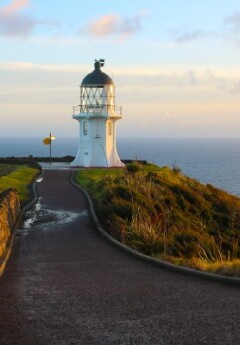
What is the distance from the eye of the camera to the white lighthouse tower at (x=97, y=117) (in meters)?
41.4

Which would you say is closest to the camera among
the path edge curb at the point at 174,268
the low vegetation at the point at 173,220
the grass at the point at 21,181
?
the path edge curb at the point at 174,268

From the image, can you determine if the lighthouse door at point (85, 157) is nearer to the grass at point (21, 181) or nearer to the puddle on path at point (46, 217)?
the grass at point (21, 181)

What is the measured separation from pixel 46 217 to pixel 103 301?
9.19 m

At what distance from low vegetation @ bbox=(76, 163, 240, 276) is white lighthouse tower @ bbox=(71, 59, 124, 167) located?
31.6ft

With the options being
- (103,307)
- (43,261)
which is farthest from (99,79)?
(103,307)

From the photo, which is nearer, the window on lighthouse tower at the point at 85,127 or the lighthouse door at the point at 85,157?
the lighthouse door at the point at 85,157

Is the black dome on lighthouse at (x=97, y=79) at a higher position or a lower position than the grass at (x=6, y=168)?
higher

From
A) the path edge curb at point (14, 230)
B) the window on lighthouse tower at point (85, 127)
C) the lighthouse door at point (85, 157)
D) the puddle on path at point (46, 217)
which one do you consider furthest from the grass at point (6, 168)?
the puddle on path at point (46, 217)

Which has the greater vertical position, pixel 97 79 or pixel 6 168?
pixel 97 79

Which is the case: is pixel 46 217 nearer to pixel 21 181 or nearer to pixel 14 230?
pixel 14 230

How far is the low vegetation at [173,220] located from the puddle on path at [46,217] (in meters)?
0.92

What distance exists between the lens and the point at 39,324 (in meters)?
7.26

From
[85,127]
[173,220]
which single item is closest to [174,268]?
[173,220]

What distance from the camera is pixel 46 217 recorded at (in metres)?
17.3
